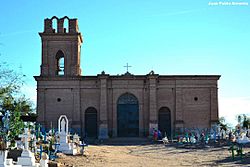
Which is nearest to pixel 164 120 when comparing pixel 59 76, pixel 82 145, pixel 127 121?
pixel 127 121

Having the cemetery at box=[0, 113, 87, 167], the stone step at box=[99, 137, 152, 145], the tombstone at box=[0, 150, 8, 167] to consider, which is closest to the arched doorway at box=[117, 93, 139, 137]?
the stone step at box=[99, 137, 152, 145]

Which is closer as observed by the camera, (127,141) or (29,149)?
(29,149)

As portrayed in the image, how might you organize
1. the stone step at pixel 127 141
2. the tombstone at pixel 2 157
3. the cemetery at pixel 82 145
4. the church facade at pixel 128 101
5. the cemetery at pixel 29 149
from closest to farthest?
the tombstone at pixel 2 157
the cemetery at pixel 29 149
the cemetery at pixel 82 145
the stone step at pixel 127 141
the church facade at pixel 128 101

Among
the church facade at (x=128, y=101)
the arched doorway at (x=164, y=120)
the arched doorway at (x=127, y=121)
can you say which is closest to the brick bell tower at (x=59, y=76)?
the church facade at (x=128, y=101)

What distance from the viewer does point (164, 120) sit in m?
37.7

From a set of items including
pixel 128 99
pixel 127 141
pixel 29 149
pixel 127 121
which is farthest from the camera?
pixel 128 99

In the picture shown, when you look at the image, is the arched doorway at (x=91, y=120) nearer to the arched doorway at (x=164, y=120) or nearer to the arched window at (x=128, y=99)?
the arched window at (x=128, y=99)

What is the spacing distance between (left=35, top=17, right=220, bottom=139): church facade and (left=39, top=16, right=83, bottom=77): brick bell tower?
28 centimetres

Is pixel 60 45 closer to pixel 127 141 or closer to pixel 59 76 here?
pixel 59 76

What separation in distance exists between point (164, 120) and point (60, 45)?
12.6m

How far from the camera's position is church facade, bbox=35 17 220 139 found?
37.2m

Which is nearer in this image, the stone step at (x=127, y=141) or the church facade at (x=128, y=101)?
the stone step at (x=127, y=141)

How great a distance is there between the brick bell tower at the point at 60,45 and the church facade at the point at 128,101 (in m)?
0.28

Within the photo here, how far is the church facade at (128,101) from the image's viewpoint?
3722cm
